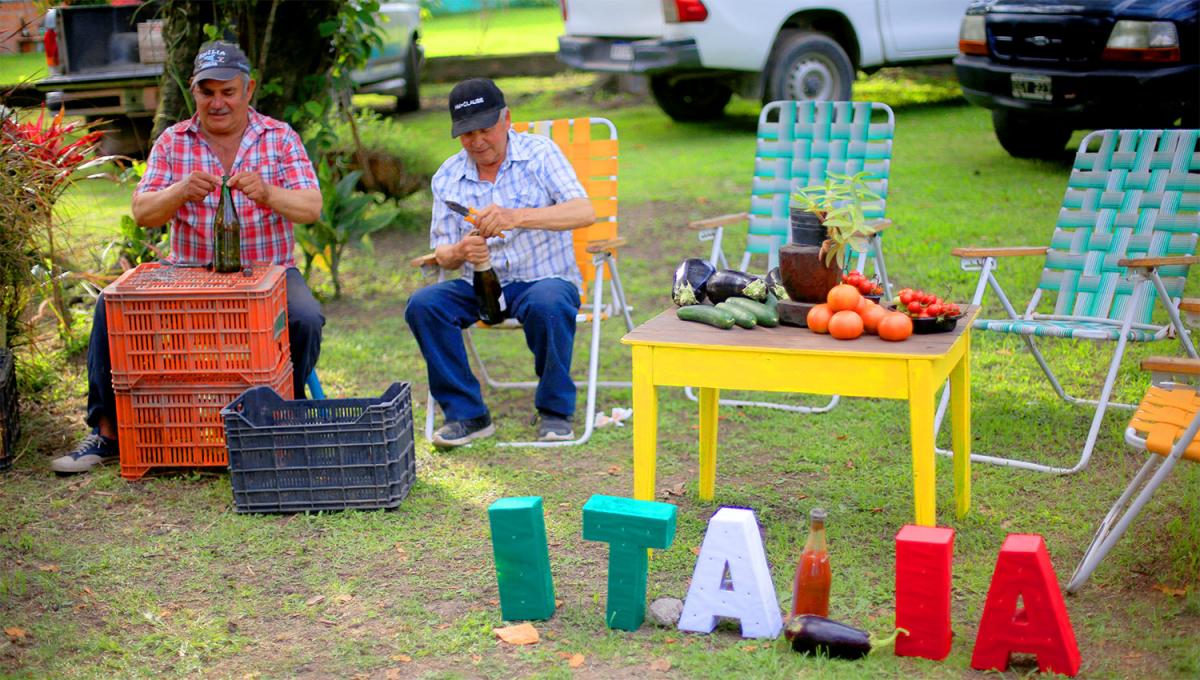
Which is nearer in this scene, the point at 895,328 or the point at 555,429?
the point at 895,328

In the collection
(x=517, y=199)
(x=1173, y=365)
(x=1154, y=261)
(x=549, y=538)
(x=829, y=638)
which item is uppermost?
(x=517, y=199)

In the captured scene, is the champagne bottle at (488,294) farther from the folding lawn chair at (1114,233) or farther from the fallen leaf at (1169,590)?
the fallen leaf at (1169,590)

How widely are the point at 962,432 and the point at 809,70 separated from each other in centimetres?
666

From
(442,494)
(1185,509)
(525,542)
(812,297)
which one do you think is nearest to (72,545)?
(442,494)

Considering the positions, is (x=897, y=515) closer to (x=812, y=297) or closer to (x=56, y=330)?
(x=812, y=297)

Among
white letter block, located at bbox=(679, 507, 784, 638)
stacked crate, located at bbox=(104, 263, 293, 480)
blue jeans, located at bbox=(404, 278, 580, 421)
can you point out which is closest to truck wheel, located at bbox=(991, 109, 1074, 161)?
blue jeans, located at bbox=(404, 278, 580, 421)

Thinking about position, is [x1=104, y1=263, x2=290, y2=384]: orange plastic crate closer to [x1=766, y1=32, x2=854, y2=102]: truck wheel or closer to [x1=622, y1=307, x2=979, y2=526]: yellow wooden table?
[x1=622, y1=307, x2=979, y2=526]: yellow wooden table

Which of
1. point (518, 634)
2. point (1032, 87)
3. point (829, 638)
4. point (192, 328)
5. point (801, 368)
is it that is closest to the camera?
point (829, 638)

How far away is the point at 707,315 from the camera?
12.2 feet

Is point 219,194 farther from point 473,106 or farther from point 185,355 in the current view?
point 473,106

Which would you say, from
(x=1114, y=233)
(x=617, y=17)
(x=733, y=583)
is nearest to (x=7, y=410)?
(x=733, y=583)

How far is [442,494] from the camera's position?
420 cm

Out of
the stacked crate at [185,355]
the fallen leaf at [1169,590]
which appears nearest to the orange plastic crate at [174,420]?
the stacked crate at [185,355]

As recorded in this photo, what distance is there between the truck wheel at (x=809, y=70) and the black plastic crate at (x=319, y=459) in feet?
21.6
